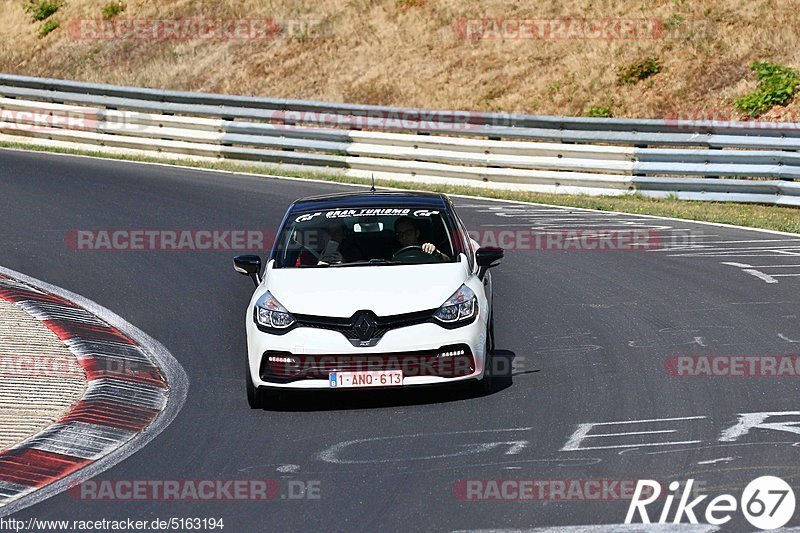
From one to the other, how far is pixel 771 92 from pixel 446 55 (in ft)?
26.8

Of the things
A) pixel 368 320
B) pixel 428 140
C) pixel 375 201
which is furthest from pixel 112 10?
pixel 368 320

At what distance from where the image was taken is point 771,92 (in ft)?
79.5

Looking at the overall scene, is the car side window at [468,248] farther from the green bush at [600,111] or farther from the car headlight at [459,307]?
the green bush at [600,111]

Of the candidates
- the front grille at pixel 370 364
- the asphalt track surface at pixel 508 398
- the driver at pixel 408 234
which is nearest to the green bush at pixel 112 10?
the asphalt track surface at pixel 508 398

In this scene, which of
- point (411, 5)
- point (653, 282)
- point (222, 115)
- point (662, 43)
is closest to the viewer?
point (653, 282)

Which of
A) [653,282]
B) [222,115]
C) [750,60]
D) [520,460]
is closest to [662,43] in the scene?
[750,60]

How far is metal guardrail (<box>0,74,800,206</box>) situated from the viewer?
19.9 metres

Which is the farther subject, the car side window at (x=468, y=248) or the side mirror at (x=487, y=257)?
the car side window at (x=468, y=248)

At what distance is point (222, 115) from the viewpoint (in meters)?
24.9

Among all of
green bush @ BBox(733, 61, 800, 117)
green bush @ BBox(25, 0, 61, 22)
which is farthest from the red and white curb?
green bush @ BBox(25, 0, 61, 22)

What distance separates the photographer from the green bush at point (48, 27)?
123ft

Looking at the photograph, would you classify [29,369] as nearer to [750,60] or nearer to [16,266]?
[16,266]

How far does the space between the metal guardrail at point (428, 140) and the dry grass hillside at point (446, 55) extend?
3.10 metres

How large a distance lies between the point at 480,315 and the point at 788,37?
60.4 feet
